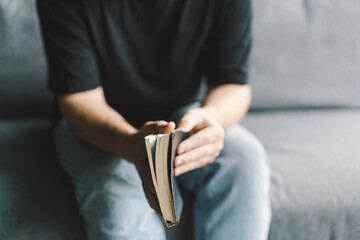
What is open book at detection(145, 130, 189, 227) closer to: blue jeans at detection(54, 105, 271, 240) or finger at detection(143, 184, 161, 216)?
finger at detection(143, 184, 161, 216)

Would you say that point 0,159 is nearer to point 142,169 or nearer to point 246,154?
point 142,169

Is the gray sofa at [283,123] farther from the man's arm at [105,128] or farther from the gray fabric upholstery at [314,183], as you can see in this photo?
the man's arm at [105,128]

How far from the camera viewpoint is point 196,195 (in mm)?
716

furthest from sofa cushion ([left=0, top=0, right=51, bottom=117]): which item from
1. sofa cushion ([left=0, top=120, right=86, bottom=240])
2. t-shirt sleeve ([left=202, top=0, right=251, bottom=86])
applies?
t-shirt sleeve ([left=202, top=0, right=251, bottom=86])

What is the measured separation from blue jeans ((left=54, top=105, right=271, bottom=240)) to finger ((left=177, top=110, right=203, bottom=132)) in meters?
0.14

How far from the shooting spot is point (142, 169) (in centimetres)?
53

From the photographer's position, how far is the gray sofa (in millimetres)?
726

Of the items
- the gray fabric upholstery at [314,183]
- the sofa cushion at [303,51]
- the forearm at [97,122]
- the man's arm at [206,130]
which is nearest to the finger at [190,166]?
the man's arm at [206,130]

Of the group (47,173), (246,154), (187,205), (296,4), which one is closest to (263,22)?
(296,4)

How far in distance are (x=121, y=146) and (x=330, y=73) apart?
33.4 inches

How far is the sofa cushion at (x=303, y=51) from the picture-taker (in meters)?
1.09

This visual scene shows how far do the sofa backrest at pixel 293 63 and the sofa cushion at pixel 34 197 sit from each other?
0.71ft

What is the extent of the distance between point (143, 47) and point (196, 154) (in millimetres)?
337

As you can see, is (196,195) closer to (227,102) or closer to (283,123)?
(227,102)
